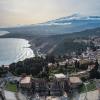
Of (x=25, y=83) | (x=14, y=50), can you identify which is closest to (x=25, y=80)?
(x=25, y=83)

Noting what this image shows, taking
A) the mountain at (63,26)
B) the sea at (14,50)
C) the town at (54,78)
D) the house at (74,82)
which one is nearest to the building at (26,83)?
the town at (54,78)

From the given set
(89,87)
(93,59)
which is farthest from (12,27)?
(89,87)

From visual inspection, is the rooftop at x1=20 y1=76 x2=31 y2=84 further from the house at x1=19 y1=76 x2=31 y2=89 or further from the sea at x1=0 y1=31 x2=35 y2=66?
the sea at x1=0 y1=31 x2=35 y2=66

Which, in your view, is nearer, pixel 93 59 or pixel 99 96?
pixel 99 96

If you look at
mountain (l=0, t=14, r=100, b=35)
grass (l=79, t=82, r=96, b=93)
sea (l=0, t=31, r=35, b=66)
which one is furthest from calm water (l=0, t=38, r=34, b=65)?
grass (l=79, t=82, r=96, b=93)

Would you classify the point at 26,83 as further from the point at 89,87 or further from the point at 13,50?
the point at 13,50

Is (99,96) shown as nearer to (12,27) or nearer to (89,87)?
(89,87)

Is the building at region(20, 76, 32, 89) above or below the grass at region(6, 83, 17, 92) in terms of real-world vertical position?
above
